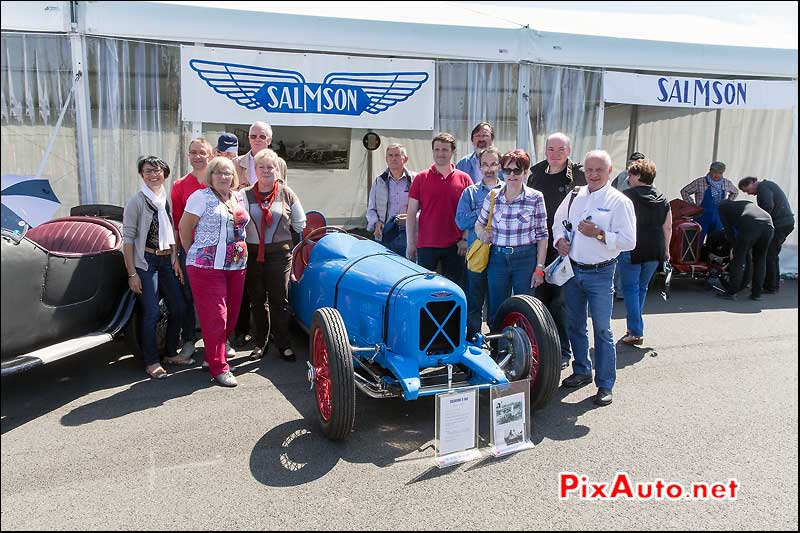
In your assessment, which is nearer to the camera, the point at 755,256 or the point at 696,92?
the point at 755,256

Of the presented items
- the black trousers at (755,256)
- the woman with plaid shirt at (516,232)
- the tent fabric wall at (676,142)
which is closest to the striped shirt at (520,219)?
the woman with plaid shirt at (516,232)

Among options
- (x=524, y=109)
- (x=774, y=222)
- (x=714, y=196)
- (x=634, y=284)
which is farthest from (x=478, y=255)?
(x=714, y=196)

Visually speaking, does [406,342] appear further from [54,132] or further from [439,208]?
[54,132]

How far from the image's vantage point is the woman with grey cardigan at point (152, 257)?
422cm

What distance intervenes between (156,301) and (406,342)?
214 cm

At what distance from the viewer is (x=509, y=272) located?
4.32 m

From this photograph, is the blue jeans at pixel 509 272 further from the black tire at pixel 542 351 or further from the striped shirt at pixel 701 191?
the striped shirt at pixel 701 191

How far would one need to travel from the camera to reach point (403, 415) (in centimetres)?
382

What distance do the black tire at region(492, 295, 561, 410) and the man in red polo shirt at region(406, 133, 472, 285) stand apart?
1.27m

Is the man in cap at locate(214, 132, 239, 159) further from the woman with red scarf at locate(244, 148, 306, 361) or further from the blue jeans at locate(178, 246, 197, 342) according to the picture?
the blue jeans at locate(178, 246, 197, 342)

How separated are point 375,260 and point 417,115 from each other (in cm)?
367

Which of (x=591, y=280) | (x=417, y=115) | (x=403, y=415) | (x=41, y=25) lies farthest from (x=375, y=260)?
(x=41, y=25)

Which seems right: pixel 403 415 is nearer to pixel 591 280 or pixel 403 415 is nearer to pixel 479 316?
pixel 479 316

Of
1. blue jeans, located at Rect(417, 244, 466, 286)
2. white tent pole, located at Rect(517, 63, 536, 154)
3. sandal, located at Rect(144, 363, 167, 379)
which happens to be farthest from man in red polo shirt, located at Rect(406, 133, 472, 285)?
white tent pole, located at Rect(517, 63, 536, 154)
